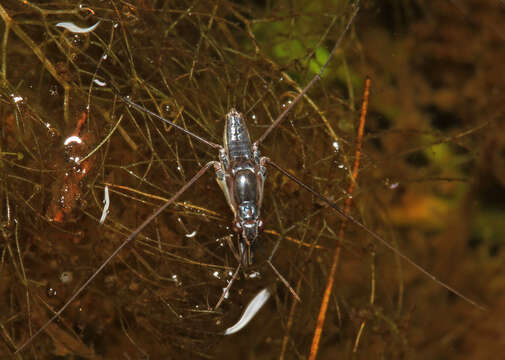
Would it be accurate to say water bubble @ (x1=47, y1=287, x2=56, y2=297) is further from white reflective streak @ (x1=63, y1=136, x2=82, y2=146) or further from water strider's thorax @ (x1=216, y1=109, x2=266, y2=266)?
water strider's thorax @ (x1=216, y1=109, x2=266, y2=266)

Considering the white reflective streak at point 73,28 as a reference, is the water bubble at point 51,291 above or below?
below

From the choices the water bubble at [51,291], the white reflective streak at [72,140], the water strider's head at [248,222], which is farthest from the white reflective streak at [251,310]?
the white reflective streak at [72,140]

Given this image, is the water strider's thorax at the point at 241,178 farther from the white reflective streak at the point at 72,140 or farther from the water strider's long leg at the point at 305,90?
the white reflective streak at the point at 72,140

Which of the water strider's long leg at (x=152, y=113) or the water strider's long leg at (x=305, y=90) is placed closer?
the water strider's long leg at (x=152, y=113)

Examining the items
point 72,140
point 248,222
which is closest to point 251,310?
point 248,222

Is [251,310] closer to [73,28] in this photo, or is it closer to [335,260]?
[335,260]

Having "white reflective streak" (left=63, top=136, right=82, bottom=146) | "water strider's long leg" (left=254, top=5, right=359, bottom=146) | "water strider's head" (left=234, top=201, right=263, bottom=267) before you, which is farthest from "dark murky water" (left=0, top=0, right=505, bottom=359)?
"water strider's head" (left=234, top=201, right=263, bottom=267)

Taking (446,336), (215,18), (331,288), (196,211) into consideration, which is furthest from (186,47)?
(446,336)
